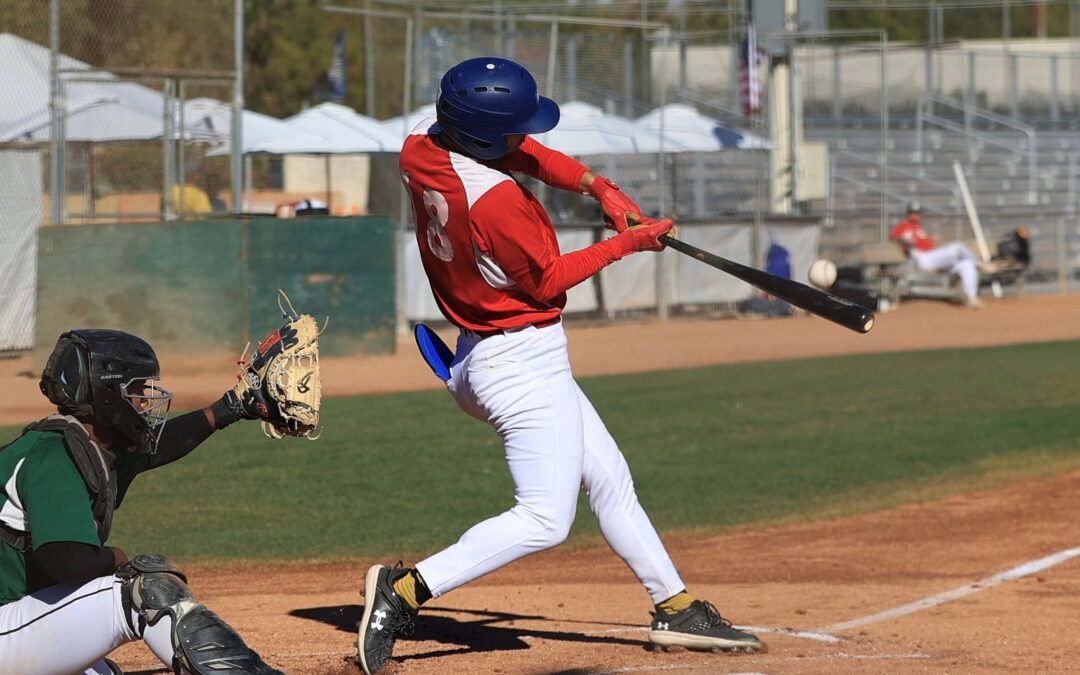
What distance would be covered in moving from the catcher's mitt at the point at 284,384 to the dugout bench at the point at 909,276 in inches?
840

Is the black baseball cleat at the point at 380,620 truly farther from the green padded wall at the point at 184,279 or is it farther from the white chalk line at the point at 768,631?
the green padded wall at the point at 184,279

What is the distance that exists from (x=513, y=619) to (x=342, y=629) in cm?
81

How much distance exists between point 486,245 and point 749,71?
21003 mm

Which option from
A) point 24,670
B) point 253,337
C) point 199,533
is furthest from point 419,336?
point 253,337

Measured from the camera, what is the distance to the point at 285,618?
6.20 m

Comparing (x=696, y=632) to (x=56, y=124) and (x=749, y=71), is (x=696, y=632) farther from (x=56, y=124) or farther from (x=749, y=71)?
(x=749, y=71)

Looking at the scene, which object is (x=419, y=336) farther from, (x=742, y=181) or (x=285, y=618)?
(x=742, y=181)

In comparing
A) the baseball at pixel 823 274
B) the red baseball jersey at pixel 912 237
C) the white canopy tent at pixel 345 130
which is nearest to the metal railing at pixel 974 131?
the red baseball jersey at pixel 912 237

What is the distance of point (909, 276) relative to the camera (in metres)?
25.8

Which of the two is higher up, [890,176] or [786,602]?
[890,176]

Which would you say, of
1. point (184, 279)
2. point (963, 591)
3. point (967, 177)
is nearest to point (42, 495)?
point (963, 591)

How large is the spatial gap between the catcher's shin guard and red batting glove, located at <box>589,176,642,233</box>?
2327mm

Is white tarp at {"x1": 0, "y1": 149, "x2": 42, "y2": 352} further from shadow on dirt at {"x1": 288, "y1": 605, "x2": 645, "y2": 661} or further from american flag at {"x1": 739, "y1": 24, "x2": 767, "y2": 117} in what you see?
american flag at {"x1": 739, "y1": 24, "x2": 767, "y2": 117}

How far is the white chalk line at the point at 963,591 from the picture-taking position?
6.26 m
